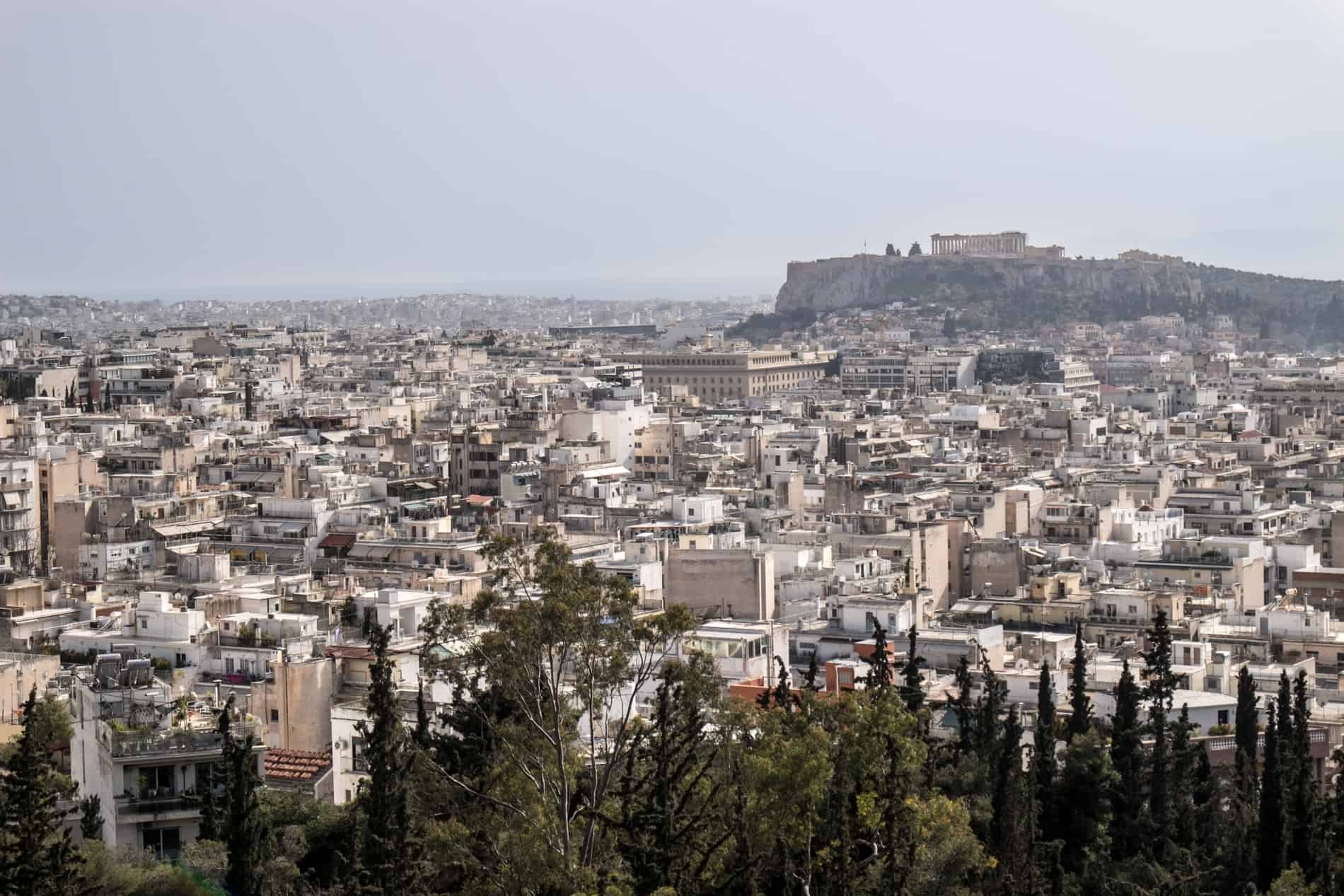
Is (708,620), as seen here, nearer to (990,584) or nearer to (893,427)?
(990,584)

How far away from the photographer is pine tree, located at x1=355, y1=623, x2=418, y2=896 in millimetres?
17312

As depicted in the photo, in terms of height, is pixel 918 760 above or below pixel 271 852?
above

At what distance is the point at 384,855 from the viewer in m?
17.9

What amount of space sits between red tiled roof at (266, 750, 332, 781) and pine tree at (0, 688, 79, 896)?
354 cm

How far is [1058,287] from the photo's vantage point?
181500mm

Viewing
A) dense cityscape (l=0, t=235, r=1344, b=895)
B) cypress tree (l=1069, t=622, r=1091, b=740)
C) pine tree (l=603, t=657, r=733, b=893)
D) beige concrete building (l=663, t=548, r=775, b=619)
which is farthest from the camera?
beige concrete building (l=663, t=548, r=775, b=619)

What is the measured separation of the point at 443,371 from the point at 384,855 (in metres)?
78.6

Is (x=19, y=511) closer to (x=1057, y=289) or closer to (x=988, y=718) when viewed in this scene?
(x=988, y=718)

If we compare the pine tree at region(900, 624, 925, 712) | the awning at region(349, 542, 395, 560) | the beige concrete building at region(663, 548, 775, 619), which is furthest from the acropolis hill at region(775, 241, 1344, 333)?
the pine tree at region(900, 624, 925, 712)

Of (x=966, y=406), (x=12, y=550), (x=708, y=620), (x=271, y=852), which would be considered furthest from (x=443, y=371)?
(x=271, y=852)

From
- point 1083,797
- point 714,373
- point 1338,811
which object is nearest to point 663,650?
point 1083,797

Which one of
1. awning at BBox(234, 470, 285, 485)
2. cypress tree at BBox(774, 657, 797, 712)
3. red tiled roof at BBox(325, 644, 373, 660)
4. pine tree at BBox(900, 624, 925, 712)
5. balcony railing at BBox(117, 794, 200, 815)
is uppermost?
cypress tree at BBox(774, 657, 797, 712)

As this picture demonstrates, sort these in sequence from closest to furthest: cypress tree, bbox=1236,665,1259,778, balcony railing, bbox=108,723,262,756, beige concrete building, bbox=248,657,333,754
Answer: balcony railing, bbox=108,723,262,756 → cypress tree, bbox=1236,665,1259,778 → beige concrete building, bbox=248,657,333,754

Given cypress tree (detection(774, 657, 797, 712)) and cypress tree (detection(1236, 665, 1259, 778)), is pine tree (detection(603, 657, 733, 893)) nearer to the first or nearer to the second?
cypress tree (detection(774, 657, 797, 712))
